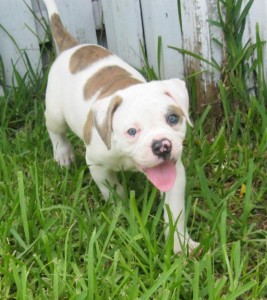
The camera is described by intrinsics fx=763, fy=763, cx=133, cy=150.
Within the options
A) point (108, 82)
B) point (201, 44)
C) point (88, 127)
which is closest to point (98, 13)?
point (201, 44)

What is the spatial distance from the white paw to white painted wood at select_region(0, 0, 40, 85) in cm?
184

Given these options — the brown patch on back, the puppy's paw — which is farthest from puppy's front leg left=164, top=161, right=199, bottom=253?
the puppy's paw

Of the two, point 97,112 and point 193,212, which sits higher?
point 97,112

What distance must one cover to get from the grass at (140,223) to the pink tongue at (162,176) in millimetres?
111

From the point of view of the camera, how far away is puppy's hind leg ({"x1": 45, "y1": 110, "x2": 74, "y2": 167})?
3836 millimetres

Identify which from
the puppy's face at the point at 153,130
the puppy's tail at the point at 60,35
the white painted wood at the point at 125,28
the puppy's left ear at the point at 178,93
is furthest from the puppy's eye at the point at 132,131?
the white painted wood at the point at 125,28

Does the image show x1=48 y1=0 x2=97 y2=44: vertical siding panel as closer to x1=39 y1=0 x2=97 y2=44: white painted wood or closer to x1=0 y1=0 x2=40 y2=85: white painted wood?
x1=39 y1=0 x2=97 y2=44: white painted wood

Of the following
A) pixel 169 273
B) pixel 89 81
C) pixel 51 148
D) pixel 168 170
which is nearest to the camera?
pixel 169 273

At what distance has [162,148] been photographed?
281 cm

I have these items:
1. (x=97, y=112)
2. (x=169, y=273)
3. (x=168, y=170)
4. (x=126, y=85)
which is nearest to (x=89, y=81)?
(x=126, y=85)

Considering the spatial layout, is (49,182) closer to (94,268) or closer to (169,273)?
(94,268)

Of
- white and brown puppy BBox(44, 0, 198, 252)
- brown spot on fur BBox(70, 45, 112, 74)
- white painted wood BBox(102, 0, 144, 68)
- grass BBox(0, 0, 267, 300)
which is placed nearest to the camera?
grass BBox(0, 0, 267, 300)

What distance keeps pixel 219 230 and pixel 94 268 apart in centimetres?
56

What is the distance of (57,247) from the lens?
119 inches
